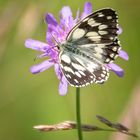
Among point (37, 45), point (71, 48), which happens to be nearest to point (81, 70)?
point (71, 48)

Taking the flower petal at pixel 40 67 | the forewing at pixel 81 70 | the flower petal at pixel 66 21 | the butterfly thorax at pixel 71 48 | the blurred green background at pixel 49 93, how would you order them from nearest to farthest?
the forewing at pixel 81 70 → the butterfly thorax at pixel 71 48 → the flower petal at pixel 40 67 → the flower petal at pixel 66 21 → the blurred green background at pixel 49 93

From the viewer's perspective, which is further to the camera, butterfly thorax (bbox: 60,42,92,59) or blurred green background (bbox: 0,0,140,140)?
blurred green background (bbox: 0,0,140,140)

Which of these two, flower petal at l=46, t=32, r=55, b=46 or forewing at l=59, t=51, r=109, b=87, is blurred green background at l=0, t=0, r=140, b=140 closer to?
flower petal at l=46, t=32, r=55, b=46

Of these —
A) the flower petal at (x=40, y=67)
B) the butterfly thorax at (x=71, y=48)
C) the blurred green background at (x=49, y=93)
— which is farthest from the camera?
the blurred green background at (x=49, y=93)

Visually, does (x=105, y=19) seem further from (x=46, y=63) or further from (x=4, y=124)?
(x=4, y=124)

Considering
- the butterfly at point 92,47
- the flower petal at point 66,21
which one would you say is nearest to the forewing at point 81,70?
the butterfly at point 92,47

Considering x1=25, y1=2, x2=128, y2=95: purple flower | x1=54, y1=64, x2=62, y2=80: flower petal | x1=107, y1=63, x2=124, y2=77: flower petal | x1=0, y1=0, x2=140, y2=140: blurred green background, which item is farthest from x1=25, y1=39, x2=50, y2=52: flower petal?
x1=0, y1=0, x2=140, y2=140: blurred green background

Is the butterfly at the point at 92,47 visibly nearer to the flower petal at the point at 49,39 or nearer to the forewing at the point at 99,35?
the forewing at the point at 99,35

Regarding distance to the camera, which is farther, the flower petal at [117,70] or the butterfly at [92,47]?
the flower petal at [117,70]
